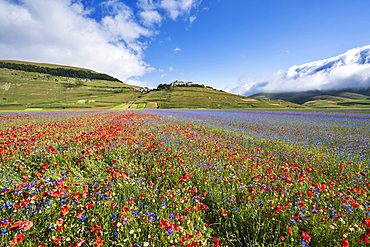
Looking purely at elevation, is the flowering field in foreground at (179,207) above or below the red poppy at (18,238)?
below

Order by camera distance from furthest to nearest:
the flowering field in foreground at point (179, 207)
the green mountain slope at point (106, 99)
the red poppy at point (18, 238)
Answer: the green mountain slope at point (106, 99)
the flowering field in foreground at point (179, 207)
the red poppy at point (18, 238)

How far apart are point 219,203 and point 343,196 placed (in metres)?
2.89

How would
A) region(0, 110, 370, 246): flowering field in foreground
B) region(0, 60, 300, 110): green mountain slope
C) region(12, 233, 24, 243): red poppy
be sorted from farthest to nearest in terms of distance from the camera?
region(0, 60, 300, 110): green mountain slope < region(0, 110, 370, 246): flowering field in foreground < region(12, 233, 24, 243): red poppy

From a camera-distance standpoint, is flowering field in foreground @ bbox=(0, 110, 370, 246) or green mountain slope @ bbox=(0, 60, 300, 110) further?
green mountain slope @ bbox=(0, 60, 300, 110)

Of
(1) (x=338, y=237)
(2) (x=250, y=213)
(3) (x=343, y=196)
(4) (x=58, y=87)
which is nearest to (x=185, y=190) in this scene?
(2) (x=250, y=213)

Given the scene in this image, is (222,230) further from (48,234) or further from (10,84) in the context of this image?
(10,84)

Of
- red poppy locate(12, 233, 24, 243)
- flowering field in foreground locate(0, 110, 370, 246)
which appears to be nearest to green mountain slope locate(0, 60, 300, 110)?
flowering field in foreground locate(0, 110, 370, 246)

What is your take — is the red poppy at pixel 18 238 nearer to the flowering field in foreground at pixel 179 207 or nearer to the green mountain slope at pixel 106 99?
the flowering field in foreground at pixel 179 207

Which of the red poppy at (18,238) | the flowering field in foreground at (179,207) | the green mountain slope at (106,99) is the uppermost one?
the green mountain slope at (106,99)

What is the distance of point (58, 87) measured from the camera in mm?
166375

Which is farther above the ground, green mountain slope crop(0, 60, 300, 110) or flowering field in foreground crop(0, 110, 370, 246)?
green mountain slope crop(0, 60, 300, 110)

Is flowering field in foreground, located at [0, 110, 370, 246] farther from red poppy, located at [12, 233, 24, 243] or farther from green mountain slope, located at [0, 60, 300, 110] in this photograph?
green mountain slope, located at [0, 60, 300, 110]

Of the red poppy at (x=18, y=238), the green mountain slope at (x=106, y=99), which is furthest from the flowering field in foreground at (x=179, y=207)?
the green mountain slope at (x=106, y=99)

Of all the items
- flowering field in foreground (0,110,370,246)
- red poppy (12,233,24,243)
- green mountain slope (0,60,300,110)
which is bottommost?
flowering field in foreground (0,110,370,246)
